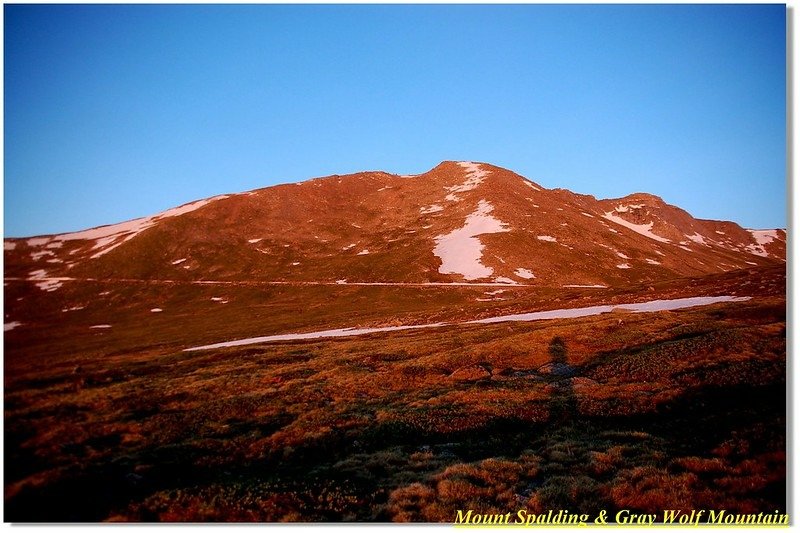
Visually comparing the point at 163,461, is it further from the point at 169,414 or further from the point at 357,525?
the point at 357,525

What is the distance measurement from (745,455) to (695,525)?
305cm

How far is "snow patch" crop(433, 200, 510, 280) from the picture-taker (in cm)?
12729

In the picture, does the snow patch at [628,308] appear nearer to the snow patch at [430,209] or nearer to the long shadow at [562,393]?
the long shadow at [562,393]

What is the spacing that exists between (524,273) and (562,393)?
106 meters

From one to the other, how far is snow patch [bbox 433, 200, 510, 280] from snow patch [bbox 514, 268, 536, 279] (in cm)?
719

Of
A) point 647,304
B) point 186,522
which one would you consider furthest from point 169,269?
point 186,522

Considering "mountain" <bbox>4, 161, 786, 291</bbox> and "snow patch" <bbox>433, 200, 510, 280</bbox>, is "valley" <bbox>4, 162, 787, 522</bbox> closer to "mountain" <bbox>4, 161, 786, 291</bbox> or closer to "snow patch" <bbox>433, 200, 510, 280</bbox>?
"snow patch" <bbox>433, 200, 510, 280</bbox>

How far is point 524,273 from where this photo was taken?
125062 mm

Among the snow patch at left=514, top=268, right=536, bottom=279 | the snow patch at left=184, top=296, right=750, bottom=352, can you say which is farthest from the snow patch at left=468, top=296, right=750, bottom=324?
the snow patch at left=514, top=268, right=536, bottom=279

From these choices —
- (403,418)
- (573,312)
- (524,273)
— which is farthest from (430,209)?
(403,418)

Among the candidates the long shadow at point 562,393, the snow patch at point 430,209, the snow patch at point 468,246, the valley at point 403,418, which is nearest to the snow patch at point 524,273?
the snow patch at point 468,246

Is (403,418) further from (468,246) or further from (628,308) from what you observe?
(468,246)

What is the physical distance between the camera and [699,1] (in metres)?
19.9

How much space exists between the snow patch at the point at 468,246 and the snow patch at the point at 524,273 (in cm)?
719
